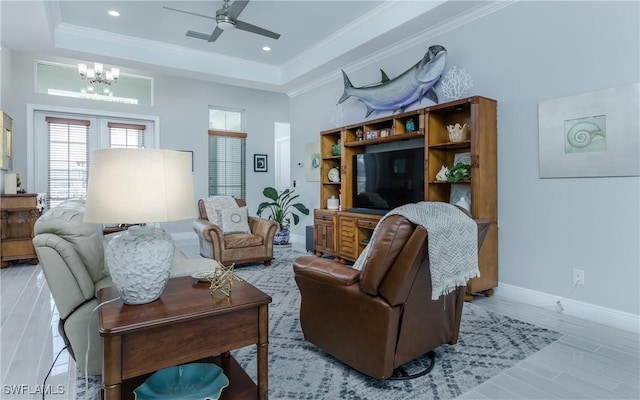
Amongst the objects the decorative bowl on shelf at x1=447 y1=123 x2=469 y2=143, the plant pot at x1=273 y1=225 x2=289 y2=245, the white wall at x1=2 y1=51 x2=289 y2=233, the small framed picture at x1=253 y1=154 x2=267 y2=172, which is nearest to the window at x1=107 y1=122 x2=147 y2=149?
the white wall at x1=2 y1=51 x2=289 y2=233

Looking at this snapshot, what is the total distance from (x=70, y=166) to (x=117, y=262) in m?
5.96

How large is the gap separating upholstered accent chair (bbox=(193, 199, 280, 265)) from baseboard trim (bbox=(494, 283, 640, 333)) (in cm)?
275

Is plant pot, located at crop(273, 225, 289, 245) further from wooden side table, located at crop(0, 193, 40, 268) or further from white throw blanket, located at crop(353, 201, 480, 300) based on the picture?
white throw blanket, located at crop(353, 201, 480, 300)

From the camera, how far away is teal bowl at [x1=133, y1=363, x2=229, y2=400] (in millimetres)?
1515

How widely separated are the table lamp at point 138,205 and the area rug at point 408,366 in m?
0.89

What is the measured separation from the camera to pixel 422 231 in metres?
1.66

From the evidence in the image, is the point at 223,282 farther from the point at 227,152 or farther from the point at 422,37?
the point at 227,152

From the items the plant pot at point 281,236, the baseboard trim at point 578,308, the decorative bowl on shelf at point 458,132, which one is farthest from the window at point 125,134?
the baseboard trim at point 578,308

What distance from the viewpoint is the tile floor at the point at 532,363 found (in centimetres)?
187

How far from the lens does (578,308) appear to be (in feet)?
9.53

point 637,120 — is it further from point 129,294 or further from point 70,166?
point 70,166

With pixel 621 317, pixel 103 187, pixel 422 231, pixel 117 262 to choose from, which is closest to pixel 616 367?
pixel 621 317

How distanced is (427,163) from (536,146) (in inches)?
Result: 38.5

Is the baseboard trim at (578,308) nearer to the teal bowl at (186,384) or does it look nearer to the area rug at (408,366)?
the area rug at (408,366)
